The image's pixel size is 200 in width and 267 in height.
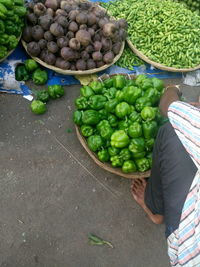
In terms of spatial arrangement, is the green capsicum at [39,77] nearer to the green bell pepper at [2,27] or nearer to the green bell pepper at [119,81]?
the green bell pepper at [2,27]

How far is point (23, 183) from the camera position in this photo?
323 centimetres

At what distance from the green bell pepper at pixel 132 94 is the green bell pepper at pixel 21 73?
1401mm

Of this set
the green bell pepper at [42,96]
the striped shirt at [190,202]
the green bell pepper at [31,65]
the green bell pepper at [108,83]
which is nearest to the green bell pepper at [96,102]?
the green bell pepper at [108,83]

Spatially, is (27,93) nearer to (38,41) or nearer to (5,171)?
(38,41)

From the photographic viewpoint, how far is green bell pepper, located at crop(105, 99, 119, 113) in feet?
10.4

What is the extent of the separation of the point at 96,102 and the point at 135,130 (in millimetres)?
580

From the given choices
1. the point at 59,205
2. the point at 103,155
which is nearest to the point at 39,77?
the point at 103,155

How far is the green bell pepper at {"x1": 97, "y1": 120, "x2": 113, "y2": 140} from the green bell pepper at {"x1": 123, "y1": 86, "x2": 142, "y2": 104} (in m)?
0.34

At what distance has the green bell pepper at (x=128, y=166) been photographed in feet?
9.93

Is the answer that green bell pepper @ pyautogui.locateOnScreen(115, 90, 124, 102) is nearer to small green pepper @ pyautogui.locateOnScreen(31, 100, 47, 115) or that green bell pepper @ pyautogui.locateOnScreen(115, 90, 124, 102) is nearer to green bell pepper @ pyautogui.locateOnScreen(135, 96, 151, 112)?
green bell pepper @ pyautogui.locateOnScreen(135, 96, 151, 112)

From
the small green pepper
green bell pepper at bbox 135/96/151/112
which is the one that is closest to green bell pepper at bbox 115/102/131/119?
green bell pepper at bbox 135/96/151/112

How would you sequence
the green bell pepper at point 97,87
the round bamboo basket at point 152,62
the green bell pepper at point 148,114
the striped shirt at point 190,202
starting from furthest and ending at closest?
the round bamboo basket at point 152,62 < the green bell pepper at point 97,87 < the green bell pepper at point 148,114 < the striped shirt at point 190,202

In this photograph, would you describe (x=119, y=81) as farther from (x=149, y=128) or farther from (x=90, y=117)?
(x=149, y=128)

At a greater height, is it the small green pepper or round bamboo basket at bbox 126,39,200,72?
round bamboo basket at bbox 126,39,200,72
